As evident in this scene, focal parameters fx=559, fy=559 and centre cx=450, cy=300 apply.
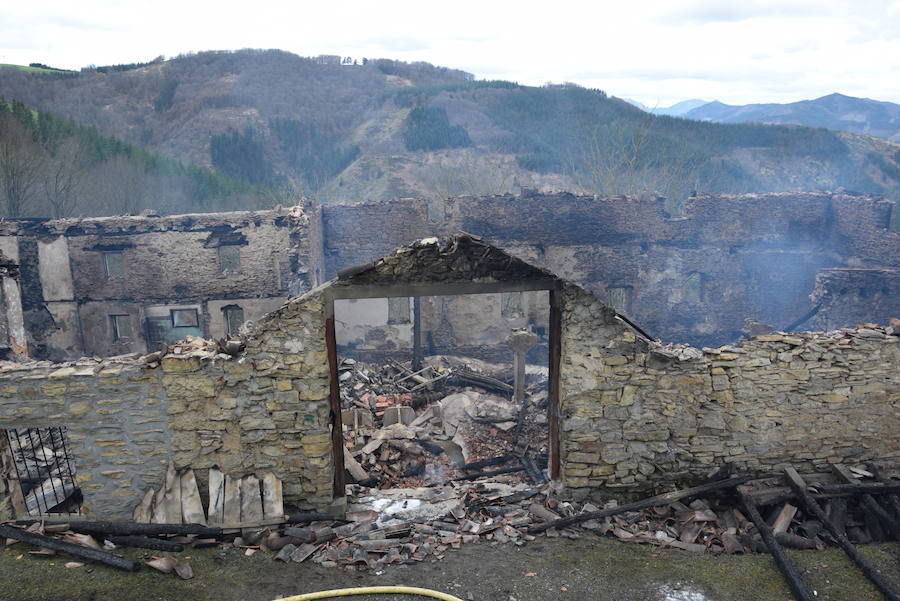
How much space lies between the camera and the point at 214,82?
59.0 meters

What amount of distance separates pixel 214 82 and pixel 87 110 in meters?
13.8

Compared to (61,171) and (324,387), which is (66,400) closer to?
(324,387)

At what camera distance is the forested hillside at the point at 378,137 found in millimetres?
38656

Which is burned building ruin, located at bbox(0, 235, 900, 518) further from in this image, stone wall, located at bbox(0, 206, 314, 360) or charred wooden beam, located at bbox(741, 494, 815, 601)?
stone wall, located at bbox(0, 206, 314, 360)

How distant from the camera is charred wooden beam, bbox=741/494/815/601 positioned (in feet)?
17.8

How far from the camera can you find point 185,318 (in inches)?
755

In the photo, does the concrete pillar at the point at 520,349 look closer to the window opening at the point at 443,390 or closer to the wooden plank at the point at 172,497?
the window opening at the point at 443,390

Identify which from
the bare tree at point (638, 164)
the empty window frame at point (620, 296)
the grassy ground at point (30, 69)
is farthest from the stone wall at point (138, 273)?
the grassy ground at point (30, 69)

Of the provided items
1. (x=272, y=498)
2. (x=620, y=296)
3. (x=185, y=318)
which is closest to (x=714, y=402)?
(x=272, y=498)

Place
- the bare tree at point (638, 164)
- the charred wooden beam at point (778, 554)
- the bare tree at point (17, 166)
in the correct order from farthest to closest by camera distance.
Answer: the bare tree at point (638, 164) < the bare tree at point (17, 166) < the charred wooden beam at point (778, 554)

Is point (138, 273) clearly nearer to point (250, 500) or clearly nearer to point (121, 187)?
point (121, 187)

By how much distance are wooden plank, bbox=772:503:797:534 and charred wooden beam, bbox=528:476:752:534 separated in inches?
19.3

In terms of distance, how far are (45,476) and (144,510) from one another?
2.38 metres

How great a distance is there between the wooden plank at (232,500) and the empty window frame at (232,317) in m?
12.9
